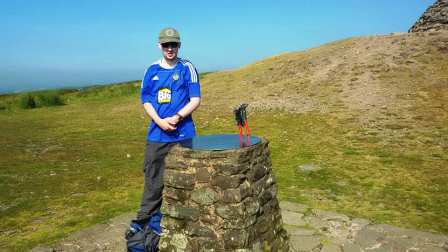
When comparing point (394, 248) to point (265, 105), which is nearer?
point (394, 248)

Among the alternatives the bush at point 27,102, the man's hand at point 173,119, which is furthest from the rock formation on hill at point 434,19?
the bush at point 27,102

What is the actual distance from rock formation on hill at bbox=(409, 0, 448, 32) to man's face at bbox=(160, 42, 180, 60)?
2391 centimetres

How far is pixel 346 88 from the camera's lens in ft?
66.4

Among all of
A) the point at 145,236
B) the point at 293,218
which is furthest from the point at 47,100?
the point at 145,236

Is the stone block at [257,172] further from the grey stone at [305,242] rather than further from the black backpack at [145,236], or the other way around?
the grey stone at [305,242]

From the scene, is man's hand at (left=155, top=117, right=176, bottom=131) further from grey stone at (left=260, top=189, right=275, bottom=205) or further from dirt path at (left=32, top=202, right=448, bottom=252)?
dirt path at (left=32, top=202, right=448, bottom=252)

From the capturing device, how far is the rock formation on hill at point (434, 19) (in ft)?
81.1

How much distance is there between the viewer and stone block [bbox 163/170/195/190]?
477cm

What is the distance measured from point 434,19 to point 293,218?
23.3m

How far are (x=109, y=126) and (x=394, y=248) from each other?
1463 cm

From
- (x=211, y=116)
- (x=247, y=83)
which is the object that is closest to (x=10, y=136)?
(x=211, y=116)

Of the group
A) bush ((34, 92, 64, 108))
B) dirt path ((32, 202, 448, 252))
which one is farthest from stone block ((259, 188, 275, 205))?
bush ((34, 92, 64, 108))

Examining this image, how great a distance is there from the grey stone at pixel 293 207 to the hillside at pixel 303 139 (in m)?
0.31

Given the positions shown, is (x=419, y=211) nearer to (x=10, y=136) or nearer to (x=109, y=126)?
(x=109, y=126)
